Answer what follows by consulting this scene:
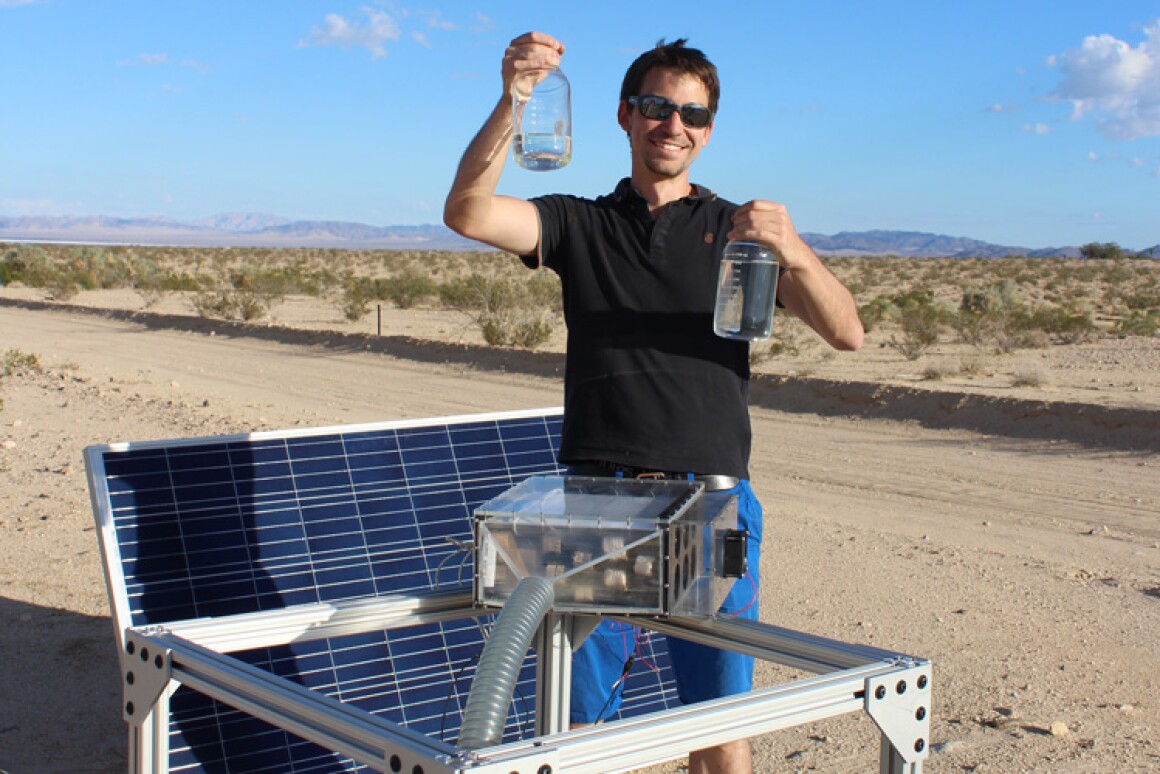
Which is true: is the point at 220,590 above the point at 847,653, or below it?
below

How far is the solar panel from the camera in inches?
166

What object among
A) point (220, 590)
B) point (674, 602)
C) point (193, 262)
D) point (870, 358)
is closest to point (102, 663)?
point (220, 590)

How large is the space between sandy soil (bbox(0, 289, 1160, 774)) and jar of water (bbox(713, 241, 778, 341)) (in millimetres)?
2513

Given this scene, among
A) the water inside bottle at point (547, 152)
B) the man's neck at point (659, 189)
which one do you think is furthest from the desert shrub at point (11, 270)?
the man's neck at point (659, 189)

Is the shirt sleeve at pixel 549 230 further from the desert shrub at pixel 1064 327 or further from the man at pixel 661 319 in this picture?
the desert shrub at pixel 1064 327

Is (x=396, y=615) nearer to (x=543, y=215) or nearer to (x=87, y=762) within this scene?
(x=543, y=215)

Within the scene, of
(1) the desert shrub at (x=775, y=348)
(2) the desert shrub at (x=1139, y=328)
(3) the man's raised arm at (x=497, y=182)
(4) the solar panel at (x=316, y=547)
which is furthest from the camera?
(2) the desert shrub at (x=1139, y=328)

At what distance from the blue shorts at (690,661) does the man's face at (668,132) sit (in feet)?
2.75

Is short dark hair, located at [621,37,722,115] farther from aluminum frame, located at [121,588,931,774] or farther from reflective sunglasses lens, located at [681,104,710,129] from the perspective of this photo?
aluminum frame, located at [121,588,931,774]

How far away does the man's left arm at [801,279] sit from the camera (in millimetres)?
2723

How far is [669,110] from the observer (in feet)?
10.4

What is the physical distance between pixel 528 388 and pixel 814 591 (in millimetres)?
9882

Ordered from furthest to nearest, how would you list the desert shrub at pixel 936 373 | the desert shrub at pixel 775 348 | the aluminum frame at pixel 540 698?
the desert shrub at pixel 775 348, the desert shrub at pixel 936 373, the aluminum frame at pixel 540 698

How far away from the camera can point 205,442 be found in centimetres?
460
